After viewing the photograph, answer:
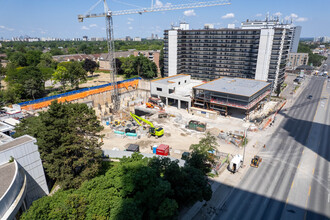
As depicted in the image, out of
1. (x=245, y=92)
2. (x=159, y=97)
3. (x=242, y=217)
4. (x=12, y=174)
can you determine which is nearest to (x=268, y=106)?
(x=245, y=92)

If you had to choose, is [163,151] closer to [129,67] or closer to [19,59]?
[129,67]

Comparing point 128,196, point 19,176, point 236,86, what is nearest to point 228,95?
point 236,86

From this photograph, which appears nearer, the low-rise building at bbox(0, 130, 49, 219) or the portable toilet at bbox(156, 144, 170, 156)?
the low-rise building at bbox(0, 130, 49, 219)

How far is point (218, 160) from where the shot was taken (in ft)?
128

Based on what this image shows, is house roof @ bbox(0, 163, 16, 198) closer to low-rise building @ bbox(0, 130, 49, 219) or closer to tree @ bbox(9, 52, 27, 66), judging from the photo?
low-rise building @ bbox(0, 130, 49, 219)

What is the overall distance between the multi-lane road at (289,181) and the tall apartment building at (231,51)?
30.5 metres

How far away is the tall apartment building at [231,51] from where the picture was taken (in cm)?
7506

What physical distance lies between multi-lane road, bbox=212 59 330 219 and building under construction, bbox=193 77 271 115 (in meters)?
11.2

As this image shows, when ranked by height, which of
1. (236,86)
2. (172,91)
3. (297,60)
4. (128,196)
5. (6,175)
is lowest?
(128,196)

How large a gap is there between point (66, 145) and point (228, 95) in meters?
47.1

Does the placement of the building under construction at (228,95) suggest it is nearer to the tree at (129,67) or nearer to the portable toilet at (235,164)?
the portable toilet at (235,164)

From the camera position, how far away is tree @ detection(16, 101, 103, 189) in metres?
27.3

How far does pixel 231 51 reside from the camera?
275 ft

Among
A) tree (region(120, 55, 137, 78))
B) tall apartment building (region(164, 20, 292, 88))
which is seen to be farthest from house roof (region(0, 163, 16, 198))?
tree (region(120, 55, 137, 78))
